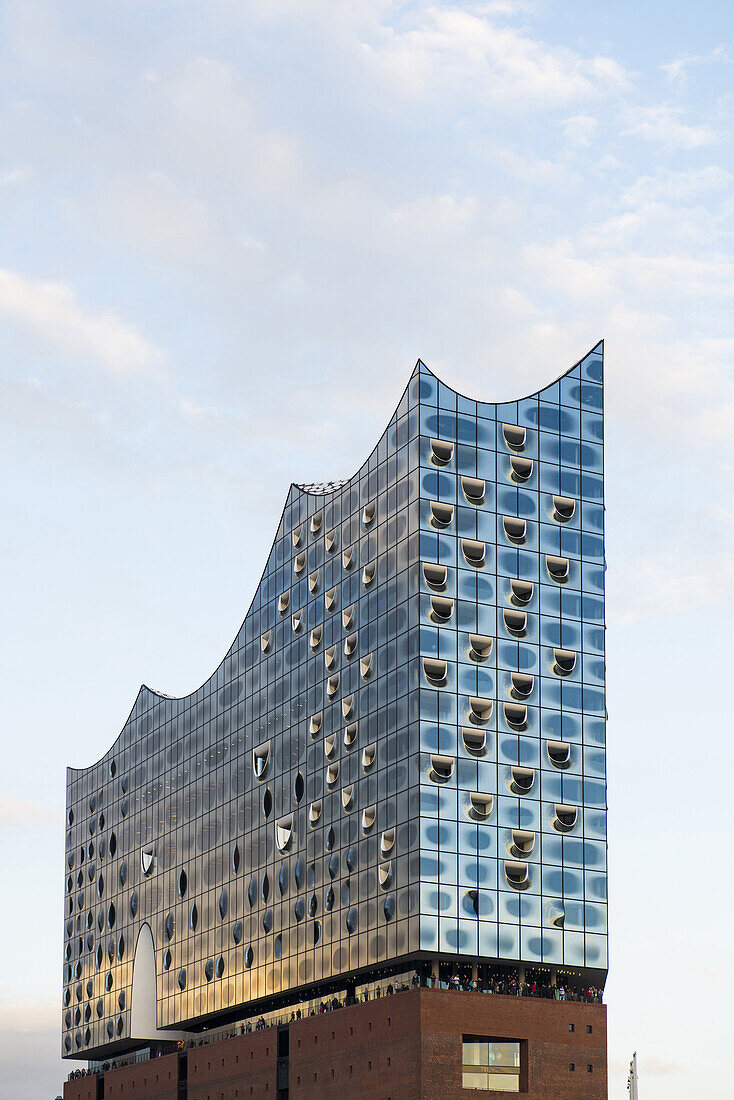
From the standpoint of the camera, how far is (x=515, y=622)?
87.5m

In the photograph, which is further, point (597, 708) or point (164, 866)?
point (164, 866)

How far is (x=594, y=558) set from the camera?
9075 centimetres

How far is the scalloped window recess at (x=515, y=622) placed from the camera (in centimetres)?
8725

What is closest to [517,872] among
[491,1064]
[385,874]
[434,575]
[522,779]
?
[522,779]

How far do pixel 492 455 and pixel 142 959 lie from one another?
47439 millimetres

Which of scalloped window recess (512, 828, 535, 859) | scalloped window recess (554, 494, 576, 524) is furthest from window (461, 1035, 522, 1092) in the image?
scalloped window recess (554, 494, 576, 524)

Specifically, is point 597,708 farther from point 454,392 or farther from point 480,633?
point 454,392

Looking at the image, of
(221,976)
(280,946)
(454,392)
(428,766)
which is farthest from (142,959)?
(454,392)

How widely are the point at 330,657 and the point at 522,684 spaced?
13025mm

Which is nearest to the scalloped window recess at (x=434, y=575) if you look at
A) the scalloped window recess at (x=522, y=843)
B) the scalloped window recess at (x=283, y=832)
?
the scalloped window recess at (x=522, y=843)

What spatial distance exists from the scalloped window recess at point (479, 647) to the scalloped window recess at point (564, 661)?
12.8ft

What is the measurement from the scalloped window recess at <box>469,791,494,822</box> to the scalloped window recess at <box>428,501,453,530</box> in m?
13.6

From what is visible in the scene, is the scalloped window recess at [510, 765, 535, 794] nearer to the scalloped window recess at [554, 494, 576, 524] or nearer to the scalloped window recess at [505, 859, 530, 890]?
the scalloped window recess at [505, 859, 530, 890]

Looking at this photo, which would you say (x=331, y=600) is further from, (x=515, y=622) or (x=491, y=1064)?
(x=491, y=1064)
